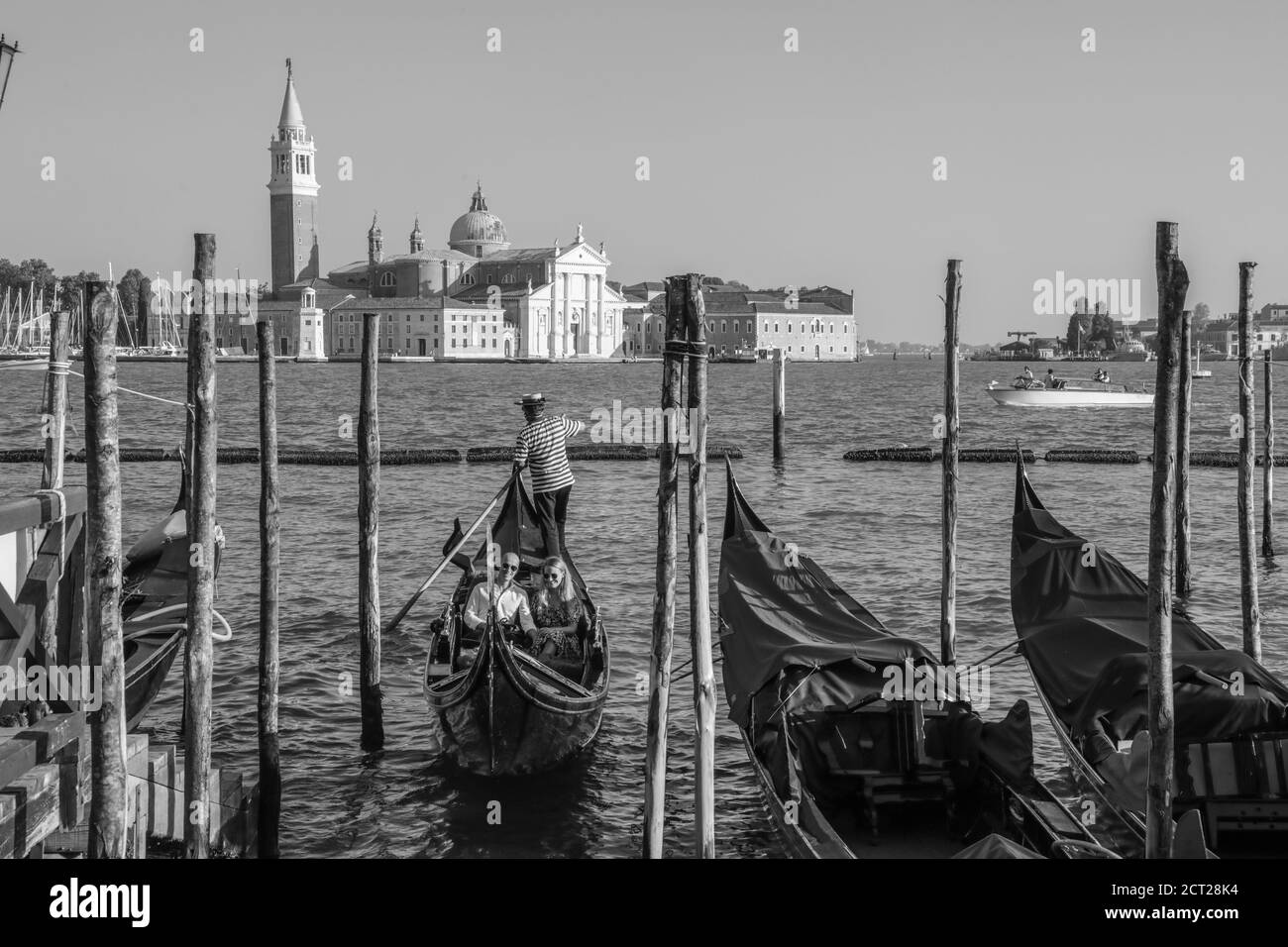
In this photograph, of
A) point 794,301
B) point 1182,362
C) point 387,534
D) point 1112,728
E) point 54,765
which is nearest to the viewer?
point 54,765

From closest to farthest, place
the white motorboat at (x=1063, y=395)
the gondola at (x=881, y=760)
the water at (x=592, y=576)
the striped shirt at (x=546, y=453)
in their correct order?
the gondola at (x=881, y=760), the water at (x=592, y=576), the striped shirt at (x=546, y=453), the white motorboat at (x=1063, y=395)

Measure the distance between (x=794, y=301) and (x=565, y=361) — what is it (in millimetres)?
22315

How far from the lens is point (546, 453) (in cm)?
868

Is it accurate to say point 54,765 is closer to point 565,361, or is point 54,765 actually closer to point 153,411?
point 153,411

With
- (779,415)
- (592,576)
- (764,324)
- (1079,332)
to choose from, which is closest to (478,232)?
(764,324)

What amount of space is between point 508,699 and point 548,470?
7.48 ft

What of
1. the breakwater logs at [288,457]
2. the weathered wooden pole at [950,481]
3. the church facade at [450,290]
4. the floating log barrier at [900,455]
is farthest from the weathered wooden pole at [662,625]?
the church facade at [450,290]

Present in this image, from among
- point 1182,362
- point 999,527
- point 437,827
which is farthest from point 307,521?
point 1182,362

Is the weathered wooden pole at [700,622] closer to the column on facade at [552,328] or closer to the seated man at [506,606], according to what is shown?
the seated man at [506,606]

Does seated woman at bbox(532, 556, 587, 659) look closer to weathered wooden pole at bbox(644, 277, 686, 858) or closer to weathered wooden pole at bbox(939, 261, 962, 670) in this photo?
weathered wooden pole at bbox(939, 261, 962, 670)

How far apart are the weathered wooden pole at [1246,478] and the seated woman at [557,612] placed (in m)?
3.73

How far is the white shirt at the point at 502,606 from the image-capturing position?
7242mm
